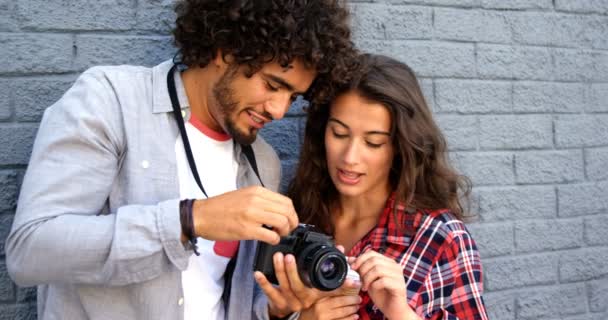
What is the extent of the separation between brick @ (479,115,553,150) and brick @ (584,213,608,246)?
1.39 feet

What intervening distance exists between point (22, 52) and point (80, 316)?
2.91ft

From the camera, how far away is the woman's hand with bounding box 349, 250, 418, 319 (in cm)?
154

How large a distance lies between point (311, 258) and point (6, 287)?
40.9 inches

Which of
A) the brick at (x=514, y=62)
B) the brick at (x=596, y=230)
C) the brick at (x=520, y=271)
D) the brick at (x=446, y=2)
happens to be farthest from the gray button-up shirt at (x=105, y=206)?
the brick at (x=596, y=230)

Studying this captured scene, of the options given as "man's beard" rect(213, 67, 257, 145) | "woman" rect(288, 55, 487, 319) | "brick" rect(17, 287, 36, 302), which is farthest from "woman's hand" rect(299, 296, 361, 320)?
"brick" rect(17, 287, 36, 302)

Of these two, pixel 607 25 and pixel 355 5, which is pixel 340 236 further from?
pixel 607 25

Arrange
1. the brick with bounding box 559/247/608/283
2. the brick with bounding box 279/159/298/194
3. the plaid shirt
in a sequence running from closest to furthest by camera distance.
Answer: the plaid shirt
the brick with bounding box 279/159/298/194
the brick with bounding box 559/247/608/283

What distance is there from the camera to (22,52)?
1859 millimetres

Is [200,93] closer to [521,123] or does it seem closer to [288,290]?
[288,290]

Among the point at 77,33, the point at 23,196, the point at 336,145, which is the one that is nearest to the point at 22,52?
the point at 77,33

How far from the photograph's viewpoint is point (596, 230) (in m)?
2.74

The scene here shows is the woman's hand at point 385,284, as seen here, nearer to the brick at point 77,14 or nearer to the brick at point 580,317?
the brick at point 77,14

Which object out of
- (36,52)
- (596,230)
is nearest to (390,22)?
(36,52)

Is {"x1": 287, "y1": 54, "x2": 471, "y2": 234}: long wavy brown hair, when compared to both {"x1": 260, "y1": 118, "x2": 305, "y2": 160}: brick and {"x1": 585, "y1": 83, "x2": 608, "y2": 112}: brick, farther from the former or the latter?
{"x1": 585, "y1": 83, "x2": 608, "y2": 112}: brick
